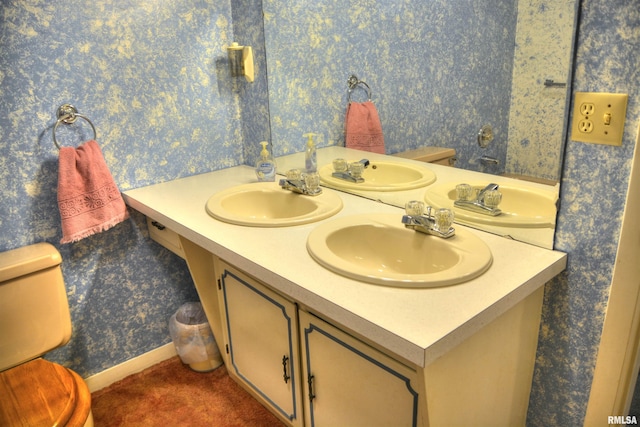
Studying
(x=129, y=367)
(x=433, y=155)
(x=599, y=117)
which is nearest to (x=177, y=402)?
(x=129, y=367)

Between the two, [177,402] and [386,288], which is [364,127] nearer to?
[386,288]

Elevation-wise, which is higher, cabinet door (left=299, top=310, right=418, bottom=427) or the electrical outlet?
the electrical outlet

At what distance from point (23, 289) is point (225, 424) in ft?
2.82

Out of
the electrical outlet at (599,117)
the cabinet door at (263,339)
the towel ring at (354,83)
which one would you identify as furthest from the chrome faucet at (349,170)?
the electrical outlet at (599,117)

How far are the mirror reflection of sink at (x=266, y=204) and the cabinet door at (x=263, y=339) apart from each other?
0.20 metres

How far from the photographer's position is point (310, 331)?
1371 millimetres

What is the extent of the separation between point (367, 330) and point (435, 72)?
911 millimetres

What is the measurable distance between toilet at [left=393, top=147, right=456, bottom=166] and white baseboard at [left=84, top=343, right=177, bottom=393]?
4.59 feet

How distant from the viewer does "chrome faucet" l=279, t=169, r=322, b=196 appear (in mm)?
1780

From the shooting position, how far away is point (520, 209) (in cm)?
138

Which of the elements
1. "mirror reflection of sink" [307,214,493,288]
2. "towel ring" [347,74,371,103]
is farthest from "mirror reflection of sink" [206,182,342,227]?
"towel ring" [347,74,371,103]

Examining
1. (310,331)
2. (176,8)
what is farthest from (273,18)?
(310,331)

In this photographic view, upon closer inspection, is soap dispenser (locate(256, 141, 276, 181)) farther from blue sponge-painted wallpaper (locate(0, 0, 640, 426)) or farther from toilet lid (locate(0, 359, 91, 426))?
toilet lid (locate(0, 359, 91, 426))

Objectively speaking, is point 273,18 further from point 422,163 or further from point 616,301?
point 616,301
